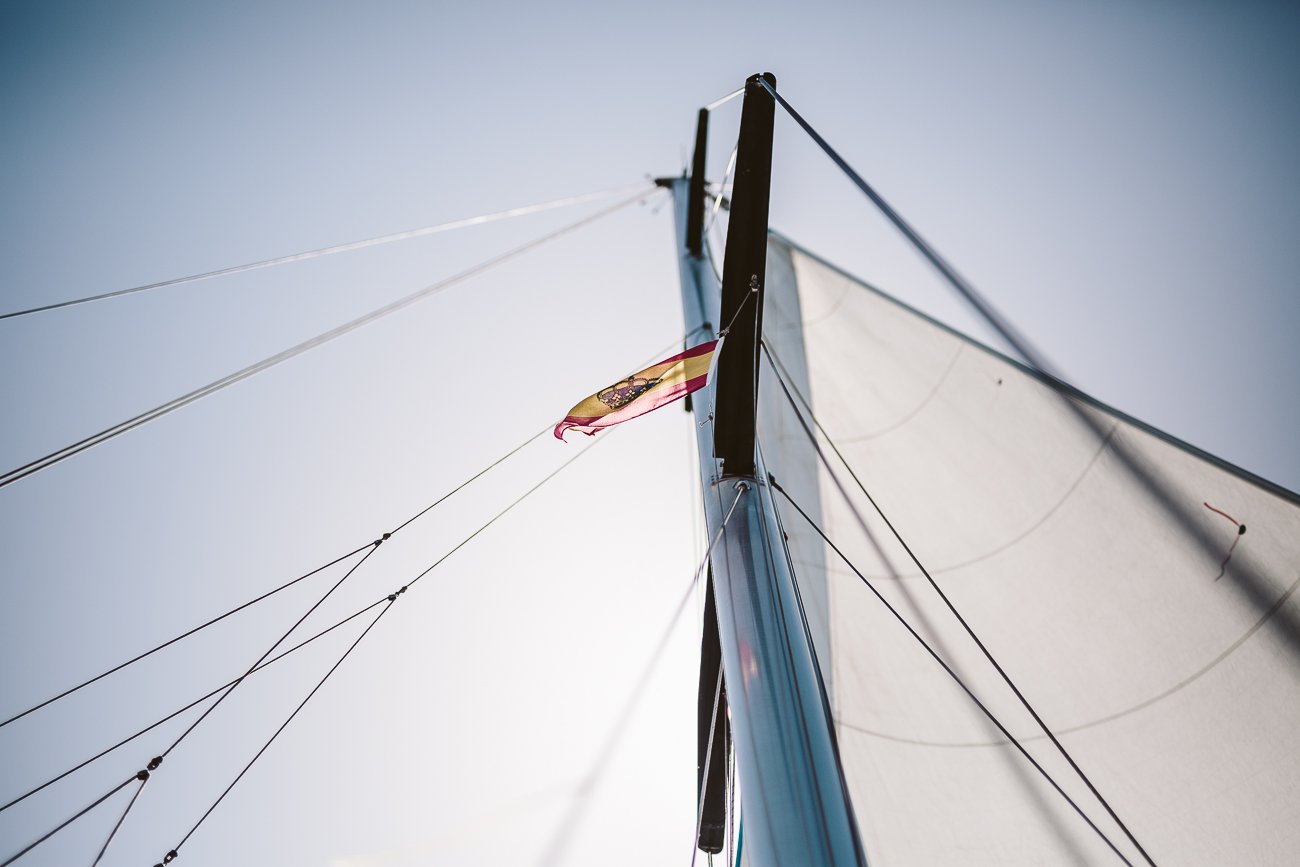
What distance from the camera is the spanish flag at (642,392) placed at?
11.2ft

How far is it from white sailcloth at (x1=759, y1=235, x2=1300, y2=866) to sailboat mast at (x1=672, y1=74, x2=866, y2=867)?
1.37m

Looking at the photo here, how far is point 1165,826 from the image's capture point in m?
3.13

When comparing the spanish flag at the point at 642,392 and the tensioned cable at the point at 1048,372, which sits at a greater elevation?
the spanish flag at the point at 642,392

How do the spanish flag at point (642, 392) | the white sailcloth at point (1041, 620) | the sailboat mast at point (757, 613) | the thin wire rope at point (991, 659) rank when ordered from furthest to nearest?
the spanish flag at point (642, 392) < the white sailcloth at point (1041, 620) < the thin wire rope at point (991, 659) < the sailboat mast at point (757, 613)

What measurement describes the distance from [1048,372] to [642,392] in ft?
7.25

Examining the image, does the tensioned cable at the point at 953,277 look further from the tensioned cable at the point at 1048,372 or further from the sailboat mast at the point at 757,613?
the sailboat mast at the point at 757,613

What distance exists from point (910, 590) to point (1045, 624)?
0.91 meters

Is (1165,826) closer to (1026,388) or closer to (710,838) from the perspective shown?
(710,838)

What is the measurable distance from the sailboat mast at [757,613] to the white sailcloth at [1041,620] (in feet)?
4.49

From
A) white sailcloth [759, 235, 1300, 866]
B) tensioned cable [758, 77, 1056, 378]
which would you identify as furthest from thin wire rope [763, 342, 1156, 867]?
tensioned cable [758, 77, 1056, 378]

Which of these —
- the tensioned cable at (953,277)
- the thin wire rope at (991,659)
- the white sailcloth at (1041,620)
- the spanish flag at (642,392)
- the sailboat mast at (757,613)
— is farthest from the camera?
the spanish flag at (642,392)

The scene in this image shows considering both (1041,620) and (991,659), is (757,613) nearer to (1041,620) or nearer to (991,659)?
(991,659)

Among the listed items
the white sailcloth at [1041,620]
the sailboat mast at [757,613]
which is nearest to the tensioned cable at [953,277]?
the sailboat mast at [757,613]

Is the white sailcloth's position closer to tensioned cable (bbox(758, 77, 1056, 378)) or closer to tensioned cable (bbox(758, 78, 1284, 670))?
tensioned cable (bbox(758, 78, 1284, 670))
